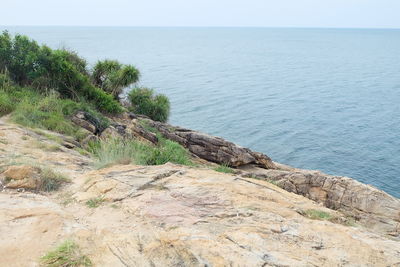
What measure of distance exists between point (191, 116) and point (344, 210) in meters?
32.7

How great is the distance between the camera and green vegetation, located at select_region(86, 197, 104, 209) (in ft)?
22.9

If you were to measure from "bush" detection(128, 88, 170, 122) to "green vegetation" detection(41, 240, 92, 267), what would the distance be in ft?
80.7

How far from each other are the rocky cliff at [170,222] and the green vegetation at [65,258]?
136mm

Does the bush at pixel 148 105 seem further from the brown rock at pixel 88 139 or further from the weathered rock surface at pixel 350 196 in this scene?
the weathered rock surface at pixel 350 196

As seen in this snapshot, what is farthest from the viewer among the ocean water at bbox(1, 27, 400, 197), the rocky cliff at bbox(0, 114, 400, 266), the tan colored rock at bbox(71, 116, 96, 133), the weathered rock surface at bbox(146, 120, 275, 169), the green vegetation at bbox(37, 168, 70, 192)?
the ocean water at bbox(1, 27, 400, 197)

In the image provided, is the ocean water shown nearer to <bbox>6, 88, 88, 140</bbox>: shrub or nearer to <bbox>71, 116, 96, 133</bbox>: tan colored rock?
<bbox>6, 88, 88, 140</bbox>: shrub

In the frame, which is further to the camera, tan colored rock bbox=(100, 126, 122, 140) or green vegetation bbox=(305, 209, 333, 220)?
tan colored rock bbox=(100, 126, 122, 140)

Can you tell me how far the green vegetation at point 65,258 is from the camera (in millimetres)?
4875

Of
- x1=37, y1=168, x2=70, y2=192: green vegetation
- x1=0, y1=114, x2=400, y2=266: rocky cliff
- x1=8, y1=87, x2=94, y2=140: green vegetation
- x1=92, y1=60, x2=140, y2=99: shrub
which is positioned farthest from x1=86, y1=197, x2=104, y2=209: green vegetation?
x1=92, y1=60, x2=140, y2=99: shrub

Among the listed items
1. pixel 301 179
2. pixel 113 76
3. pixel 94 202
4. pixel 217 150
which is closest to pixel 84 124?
pixel 217 150

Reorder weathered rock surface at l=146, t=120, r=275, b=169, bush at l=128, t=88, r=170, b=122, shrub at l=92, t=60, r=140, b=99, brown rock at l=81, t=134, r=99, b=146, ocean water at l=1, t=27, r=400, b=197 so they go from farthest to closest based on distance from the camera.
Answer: ocean water at l=1, t=27, r=400, b=197 → bush at l=128, t=88, r=170, b=122 → shrub at l=92, t=60, r=140, b=99 → weathered rock surface at l=146, t=120, r=275, b=169 → brown rock at l=81, t=134, r=99, b=146

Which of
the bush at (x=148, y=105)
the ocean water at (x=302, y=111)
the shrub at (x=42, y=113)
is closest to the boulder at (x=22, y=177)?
the shrub at (x=42, y=113)

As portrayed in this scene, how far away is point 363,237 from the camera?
610cm

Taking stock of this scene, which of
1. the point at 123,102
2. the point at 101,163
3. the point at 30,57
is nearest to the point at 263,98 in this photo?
the point at 123,102
